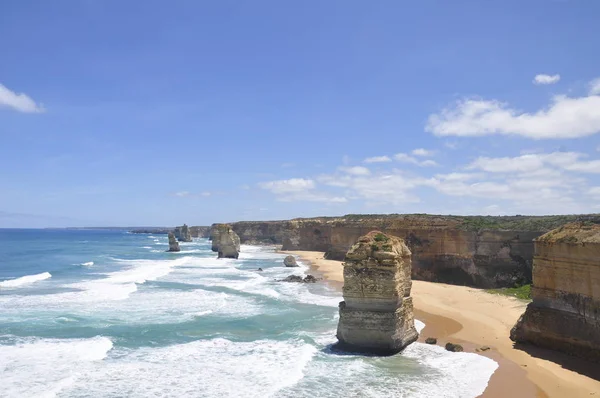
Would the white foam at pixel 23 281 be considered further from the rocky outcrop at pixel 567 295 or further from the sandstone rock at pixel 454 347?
the rocky outcrop at pixel 567 295

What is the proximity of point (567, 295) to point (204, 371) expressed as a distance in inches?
515

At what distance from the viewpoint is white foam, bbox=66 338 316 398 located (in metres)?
15.2

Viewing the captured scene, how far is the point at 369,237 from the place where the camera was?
2005 centimetres

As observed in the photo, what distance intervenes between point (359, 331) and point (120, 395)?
861 cm

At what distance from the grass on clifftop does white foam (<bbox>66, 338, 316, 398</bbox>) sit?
54.3 feet

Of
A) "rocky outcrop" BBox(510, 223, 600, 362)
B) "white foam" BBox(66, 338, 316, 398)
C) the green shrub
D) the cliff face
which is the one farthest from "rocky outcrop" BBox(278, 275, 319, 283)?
"rocky outcrop" BBox(510, 223, 600, 362)

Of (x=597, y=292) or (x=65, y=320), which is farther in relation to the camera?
(x=65, y=320)

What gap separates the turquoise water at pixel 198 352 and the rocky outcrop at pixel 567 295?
2.72m

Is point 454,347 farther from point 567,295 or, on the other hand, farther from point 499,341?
point 567,295

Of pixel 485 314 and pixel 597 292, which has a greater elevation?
pixel 597 292

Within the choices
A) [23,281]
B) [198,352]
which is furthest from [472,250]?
[23,281]

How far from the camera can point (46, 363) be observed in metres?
17.9

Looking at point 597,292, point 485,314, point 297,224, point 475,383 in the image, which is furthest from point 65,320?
point 297,224

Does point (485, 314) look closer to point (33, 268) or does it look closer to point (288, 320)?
point (288, 320)
